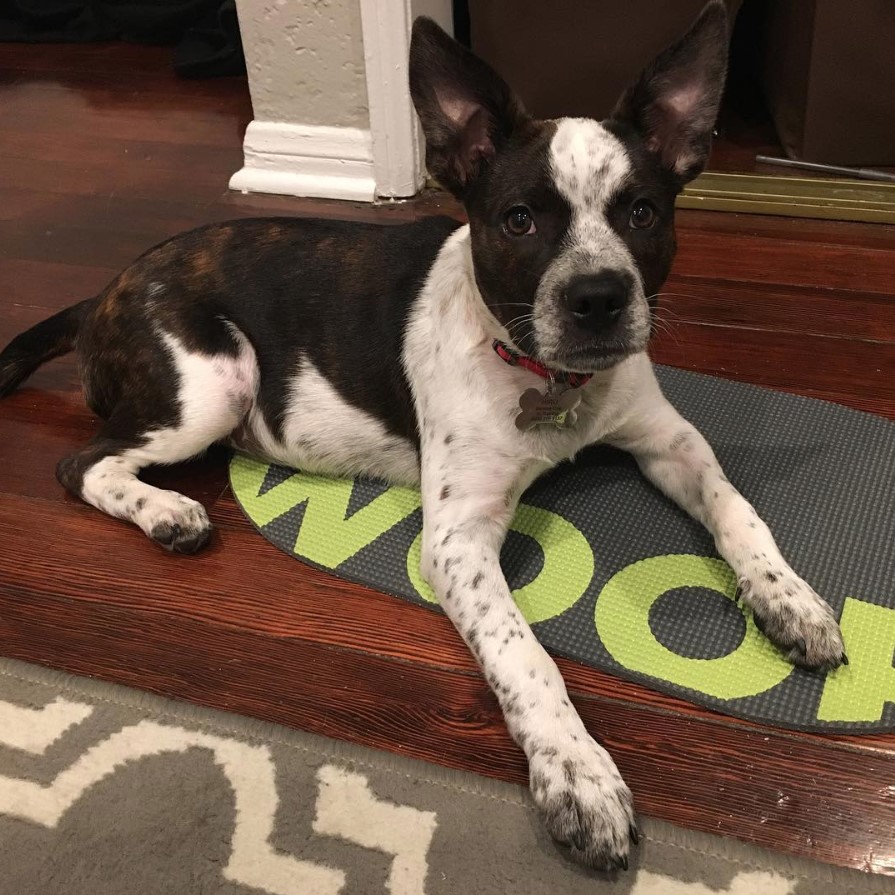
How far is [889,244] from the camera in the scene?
11.2 ft

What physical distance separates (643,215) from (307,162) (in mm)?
2464

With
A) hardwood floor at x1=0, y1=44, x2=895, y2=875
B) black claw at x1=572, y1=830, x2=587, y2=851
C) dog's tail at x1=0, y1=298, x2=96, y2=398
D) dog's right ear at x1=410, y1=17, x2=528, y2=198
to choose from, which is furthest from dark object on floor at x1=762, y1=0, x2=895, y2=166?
black claw at x1=572, y1=830, x2=587, y2=851

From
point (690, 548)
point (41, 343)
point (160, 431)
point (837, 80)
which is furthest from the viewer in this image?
point (837, 80)

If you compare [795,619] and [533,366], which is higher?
[533,366]

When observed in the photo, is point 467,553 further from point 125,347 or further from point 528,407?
point 125,347

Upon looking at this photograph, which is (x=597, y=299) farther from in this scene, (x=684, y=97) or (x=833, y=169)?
(x=833, y=169)

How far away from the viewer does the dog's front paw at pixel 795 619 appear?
179 centimetres

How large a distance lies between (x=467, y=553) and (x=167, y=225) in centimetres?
254

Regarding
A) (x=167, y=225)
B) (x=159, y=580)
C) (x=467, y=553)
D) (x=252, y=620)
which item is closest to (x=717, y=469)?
(x=467, y=553)

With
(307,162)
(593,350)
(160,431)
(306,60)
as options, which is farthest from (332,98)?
(593,350)

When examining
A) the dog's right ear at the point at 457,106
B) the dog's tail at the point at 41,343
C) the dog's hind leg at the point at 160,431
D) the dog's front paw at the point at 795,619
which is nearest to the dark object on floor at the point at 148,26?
the dog's tail at the point at 41,343

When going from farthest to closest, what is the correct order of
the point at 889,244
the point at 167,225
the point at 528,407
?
the point at 167,225, the point at 889,244, the point at 528,407

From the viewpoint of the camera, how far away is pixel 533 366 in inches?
78.0

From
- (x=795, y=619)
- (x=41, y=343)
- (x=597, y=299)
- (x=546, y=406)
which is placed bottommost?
(x=795, y=619)
